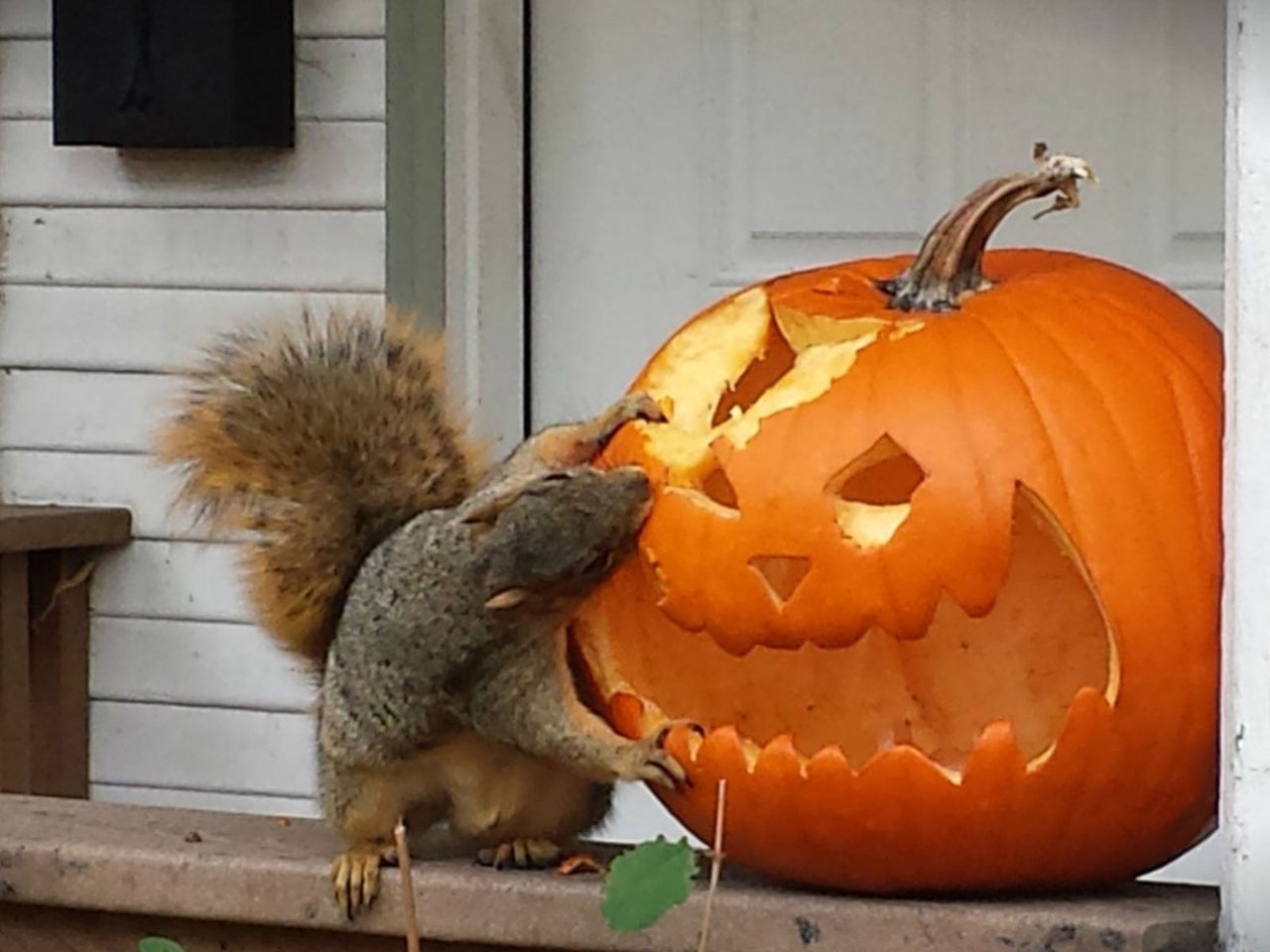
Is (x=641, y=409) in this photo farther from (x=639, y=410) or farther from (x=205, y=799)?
(x=205, y=799)

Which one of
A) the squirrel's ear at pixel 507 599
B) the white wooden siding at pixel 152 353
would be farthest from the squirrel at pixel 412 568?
the white wooden siding at pixel 152 353

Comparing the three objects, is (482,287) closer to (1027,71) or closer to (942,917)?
(1027,71)

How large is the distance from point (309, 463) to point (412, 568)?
0.15m

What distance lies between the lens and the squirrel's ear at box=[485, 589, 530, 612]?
5.19 feet

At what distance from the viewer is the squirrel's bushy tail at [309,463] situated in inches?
68.1

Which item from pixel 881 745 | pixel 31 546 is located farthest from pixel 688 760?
pixel 31 546

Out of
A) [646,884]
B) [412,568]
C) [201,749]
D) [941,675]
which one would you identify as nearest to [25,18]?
[201,749]

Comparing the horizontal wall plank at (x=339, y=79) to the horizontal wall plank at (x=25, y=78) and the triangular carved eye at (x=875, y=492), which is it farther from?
the triangular carved eye at (x=875, y=492)

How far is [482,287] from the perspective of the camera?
2.79m

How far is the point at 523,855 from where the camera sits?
1717 millimetres

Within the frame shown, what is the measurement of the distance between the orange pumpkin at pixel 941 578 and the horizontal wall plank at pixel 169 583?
139 centimetres

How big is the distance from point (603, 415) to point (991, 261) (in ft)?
1.02

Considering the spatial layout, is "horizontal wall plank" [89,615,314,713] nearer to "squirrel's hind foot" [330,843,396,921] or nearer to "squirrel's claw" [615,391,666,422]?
"squirrel's hind foot" [330,843,396,921]

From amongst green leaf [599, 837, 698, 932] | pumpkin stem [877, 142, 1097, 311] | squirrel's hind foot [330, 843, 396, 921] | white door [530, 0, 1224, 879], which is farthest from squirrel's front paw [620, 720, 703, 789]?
white door [530, 0, 1224, 879]
